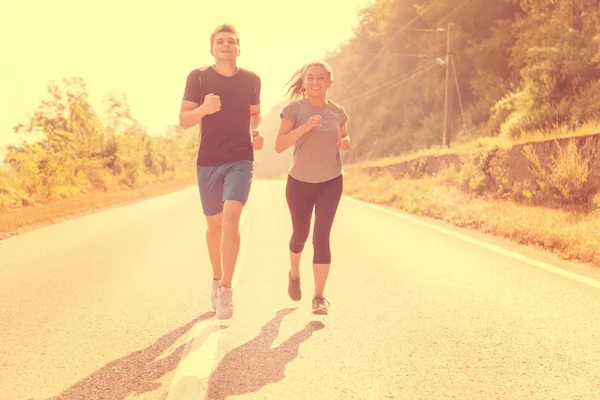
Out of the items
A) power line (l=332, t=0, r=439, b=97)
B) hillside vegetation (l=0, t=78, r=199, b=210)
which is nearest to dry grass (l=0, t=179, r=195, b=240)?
hillside vegetation (l=0, t=78, r=199, b=210)

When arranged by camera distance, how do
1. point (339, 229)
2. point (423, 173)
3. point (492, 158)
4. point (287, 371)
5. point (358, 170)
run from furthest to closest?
point (358, 170)
point (423, 173)
point (492, 158)
point (339, 229)
point (287, 371)

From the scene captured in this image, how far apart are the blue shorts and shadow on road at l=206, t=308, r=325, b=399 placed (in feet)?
3.65

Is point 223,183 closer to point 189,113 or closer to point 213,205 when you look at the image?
point 213,205

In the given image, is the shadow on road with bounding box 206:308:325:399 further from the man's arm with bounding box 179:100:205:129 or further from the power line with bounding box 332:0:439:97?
Result: the power line with bounding box 332:0:439:97

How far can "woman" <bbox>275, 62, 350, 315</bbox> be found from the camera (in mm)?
4613

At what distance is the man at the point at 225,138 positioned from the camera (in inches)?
182

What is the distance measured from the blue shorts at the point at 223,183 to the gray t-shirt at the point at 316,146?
39 centimetres

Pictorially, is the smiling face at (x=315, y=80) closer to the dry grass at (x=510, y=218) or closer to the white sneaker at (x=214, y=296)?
the white sneaker at (x=214, y=296)

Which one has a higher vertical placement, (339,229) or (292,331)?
(292,331)

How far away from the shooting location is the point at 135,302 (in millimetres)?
5504

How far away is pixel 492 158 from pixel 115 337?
39.9ft

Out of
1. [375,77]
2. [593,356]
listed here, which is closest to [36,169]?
[593,356]

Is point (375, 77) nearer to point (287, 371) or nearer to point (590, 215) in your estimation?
point (590, 215)

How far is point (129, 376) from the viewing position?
3496 millimetres
